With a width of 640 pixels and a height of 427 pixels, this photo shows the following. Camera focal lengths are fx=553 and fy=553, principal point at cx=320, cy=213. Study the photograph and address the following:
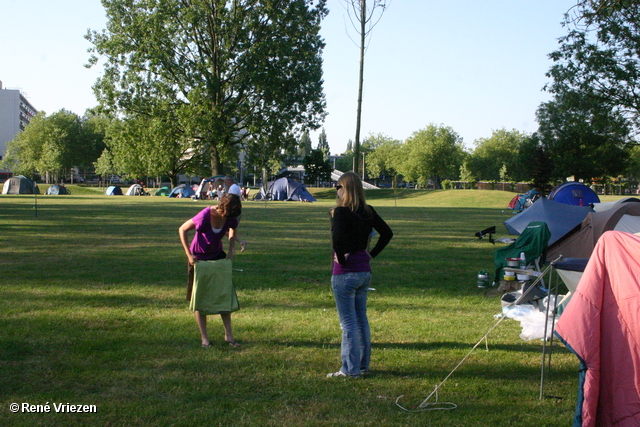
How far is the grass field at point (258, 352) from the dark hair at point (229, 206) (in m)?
1.41

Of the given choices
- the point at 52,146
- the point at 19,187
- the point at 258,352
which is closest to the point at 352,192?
the point at 258,352

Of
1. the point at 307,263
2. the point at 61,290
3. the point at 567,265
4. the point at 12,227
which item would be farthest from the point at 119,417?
the point at 12,227

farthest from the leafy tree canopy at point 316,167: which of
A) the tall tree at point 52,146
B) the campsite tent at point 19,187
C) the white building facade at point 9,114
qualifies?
the white building facade at point 9,114

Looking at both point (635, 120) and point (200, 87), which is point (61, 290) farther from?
point (635, 120)

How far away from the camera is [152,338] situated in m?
6.05

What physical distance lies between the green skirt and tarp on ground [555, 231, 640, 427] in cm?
328

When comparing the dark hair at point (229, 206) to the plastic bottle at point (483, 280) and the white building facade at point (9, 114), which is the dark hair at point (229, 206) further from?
the white building facade at point (9, 114)

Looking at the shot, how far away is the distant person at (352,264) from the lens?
475cm

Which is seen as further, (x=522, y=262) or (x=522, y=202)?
A: (x=522, y=202)

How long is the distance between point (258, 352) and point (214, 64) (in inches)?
1324

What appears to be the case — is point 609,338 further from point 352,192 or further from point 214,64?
point 214,64

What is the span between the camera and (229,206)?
219 inches

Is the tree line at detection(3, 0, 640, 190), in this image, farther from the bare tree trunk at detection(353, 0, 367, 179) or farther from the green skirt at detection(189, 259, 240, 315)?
the green skirt at detection(189, 259, 240, 315)

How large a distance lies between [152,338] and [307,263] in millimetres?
5563
